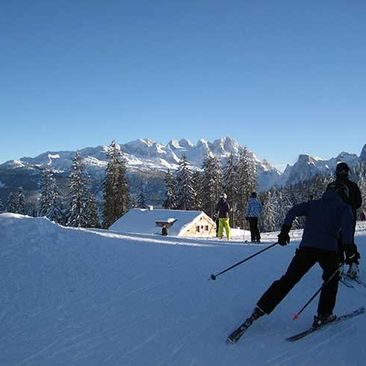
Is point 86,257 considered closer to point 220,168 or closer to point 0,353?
point 0,353

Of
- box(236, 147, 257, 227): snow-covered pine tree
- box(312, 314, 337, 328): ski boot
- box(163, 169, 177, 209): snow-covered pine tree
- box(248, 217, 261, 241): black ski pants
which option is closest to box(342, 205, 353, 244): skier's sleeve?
box(312, 314, 337, 328): ski boot

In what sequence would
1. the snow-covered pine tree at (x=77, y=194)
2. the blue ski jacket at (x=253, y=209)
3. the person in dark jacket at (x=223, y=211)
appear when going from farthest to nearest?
1. the snow-covered pine tree at (x=77, y=194)
2. the person in dark jacket at (x=223, y=211)
3. the blue ski jacket at (x=253, y=209)

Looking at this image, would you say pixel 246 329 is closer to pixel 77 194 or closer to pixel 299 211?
pixel 299 211

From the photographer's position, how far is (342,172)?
8.89 metres

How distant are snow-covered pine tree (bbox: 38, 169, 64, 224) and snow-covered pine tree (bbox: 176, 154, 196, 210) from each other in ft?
50.6

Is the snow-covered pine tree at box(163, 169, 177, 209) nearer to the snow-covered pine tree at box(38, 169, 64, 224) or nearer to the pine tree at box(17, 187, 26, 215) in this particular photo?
the snow-covered pine tree at box(38, 169, 64, 224)

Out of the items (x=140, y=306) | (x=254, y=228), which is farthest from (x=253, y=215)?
(x=140, y=306)

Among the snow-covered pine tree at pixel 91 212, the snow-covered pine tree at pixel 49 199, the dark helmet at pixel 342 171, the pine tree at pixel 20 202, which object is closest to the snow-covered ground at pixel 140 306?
the dark helmet at pixel 342 171

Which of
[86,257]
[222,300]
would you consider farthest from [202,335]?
[86,257]

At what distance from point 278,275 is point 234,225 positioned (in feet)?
177

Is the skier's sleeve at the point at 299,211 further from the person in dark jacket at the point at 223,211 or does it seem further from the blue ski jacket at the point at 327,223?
the person in dark jacket at the point at 223,211

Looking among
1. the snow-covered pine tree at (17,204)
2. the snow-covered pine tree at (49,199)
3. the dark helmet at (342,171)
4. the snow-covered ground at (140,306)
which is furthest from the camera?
the snow-covered pine tree at (17,204)

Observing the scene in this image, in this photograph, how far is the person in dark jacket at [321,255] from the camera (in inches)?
264

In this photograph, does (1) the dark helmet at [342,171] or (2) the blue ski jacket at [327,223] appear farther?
(1) the dark helmet at [342,171]
